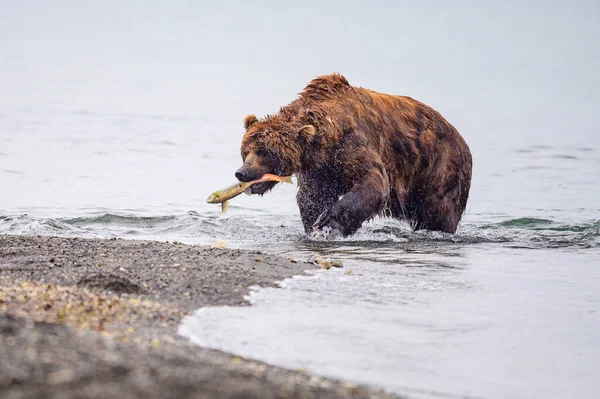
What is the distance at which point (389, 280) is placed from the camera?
23.0 feet

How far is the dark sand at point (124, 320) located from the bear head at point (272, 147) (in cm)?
177

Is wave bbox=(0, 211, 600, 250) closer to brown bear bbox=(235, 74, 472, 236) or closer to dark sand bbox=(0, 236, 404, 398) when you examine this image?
brown bear bbox=(235, 74, 472, 236)

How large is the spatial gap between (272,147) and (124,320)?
4725mm

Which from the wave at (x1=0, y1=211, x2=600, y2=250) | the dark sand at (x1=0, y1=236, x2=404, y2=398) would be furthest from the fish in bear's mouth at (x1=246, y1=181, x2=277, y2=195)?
the dark sand at (x1=0, y1=236, x2=404, y2=398)

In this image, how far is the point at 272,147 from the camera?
936 centimetres

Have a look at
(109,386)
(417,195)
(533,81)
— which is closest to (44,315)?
(109,386)

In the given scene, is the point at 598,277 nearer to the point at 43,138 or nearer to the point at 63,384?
the point at 63,384

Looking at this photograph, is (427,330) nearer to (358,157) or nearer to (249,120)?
(358,157)

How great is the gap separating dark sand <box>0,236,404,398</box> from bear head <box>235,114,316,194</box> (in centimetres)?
177

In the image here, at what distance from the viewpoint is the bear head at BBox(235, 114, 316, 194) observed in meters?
9.36

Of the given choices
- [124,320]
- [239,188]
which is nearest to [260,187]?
[239,188]

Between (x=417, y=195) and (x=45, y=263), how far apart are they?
4.71 meters

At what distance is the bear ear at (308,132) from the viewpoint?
30.7ft

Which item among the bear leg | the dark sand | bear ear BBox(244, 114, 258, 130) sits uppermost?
bear ear BBox(244, 114, 258, 130)
